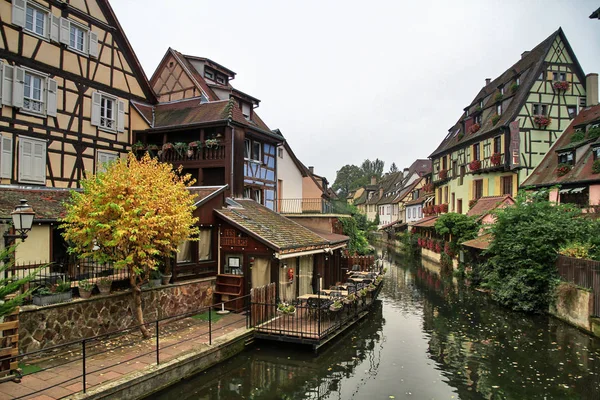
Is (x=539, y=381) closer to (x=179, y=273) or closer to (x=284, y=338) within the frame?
(x=284, y=338)

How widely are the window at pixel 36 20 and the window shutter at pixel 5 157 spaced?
15.1ft

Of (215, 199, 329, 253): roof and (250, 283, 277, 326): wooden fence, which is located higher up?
(215, 199, 329, 253): roof

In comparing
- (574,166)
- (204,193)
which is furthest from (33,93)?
(574,166)

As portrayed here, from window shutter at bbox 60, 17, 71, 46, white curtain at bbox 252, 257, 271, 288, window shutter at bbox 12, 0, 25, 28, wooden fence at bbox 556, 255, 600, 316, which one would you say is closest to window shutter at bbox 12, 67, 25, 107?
window shutter at bbox 12, 0, 25, 28

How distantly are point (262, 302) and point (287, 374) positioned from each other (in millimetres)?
2841

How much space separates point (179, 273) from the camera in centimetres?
1384

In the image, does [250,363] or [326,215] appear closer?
[250,363]

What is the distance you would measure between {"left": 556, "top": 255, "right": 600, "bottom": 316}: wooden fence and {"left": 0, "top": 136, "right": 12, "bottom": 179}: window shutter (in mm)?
22172

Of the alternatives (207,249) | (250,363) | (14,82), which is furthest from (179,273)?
(14,82)

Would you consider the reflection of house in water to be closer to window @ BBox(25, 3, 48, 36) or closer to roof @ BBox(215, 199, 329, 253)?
roof @ BBox(215, 199, 329, 253)

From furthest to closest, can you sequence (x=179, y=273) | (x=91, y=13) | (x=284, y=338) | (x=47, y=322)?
(x=91, y=13)
(x=179, y=273)
(x=284, y=338)
(x=47, y=322)

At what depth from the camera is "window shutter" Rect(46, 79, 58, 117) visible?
1633 centimetres

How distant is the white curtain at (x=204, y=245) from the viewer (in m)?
14.8

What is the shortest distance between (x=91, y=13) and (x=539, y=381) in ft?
73.4
